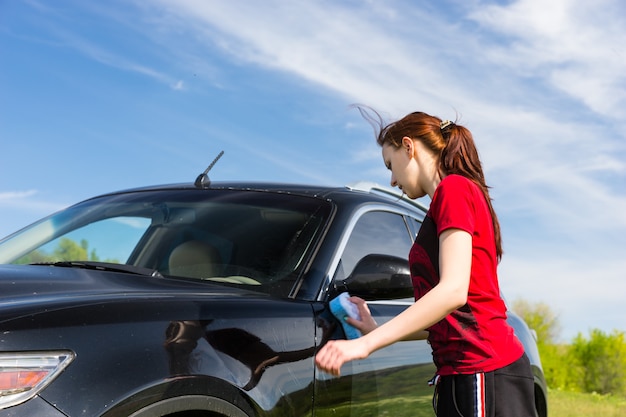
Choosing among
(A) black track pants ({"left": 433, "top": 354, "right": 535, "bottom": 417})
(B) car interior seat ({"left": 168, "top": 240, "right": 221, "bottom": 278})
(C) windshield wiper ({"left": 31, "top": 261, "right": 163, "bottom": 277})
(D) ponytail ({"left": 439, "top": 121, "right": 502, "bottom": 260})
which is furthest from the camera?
(B) car interior seat ({"left": 168, "top": 240, "right": 221, "bottom": 278})

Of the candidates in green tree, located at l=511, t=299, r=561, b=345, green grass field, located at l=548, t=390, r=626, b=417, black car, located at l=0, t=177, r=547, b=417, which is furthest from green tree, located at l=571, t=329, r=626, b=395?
black car, located at l=0, t=177, r=547, b=417

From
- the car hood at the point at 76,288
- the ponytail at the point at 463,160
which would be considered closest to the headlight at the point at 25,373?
the car hood at the point at 76,288

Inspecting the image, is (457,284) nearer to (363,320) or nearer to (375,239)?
(363,320)

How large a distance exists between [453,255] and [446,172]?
1.25ft

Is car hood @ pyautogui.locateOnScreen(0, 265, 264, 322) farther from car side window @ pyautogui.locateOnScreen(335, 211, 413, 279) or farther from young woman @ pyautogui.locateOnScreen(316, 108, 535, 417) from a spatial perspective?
young woman @ pyautogui.locateOnScreen(316, 108, 535, 417)

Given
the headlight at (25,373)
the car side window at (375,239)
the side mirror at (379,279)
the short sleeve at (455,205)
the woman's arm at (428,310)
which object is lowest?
the headlight at (25,373)

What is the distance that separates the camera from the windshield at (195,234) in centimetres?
371

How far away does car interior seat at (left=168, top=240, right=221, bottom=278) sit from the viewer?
3812 mm

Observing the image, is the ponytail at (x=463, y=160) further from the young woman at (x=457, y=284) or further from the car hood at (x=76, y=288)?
the car hood at (x=76, y=288)

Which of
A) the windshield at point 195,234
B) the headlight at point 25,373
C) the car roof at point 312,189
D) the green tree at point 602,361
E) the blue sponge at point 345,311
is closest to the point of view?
the headlight at point 25,373

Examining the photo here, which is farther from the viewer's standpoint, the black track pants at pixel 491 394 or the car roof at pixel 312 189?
the car roof at pixel 312 189

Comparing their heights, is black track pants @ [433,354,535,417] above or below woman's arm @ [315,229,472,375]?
below

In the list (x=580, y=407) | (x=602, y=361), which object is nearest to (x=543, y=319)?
(x=602, y=361)

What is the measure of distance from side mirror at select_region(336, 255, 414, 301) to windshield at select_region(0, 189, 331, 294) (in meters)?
0.24
